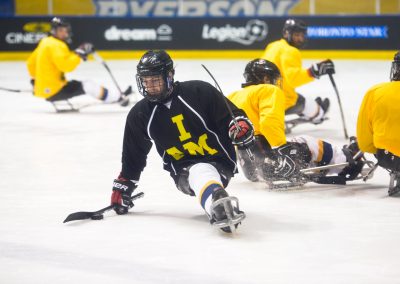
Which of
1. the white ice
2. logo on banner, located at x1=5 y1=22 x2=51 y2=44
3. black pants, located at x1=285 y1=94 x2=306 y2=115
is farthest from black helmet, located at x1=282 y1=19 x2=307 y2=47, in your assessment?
logo on banner, located at x1=5 y1=22 x2=51 y2=44

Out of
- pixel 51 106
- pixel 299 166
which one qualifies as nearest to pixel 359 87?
pixel 51 106

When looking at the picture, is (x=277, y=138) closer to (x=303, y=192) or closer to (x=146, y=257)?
(x=303, y=192)

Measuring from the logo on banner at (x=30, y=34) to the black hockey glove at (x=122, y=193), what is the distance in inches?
420

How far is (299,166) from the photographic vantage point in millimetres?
5375

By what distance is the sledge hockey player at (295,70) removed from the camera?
7676 millimetres

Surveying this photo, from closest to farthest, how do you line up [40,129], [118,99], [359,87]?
[40,129], [118,99], [359,87]

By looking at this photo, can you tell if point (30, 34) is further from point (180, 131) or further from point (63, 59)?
point (180, 131)

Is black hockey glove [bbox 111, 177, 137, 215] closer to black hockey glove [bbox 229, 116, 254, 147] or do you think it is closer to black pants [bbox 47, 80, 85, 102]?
black hockey glove [bbox 229, 116, 254, 147]

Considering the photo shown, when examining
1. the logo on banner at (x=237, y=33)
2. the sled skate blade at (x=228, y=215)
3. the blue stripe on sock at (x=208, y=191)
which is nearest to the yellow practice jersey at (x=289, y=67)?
the blue stripe on sock at (x=208, y=191)

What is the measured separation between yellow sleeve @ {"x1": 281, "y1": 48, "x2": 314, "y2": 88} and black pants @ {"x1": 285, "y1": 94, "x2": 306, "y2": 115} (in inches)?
11.1

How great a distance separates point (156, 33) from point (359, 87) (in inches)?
193

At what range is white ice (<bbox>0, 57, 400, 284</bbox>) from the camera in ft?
12.0

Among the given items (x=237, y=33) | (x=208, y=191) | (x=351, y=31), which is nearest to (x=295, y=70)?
(x=208, y=191)

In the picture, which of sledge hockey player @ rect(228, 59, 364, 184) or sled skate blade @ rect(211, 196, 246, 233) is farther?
sledge hockey player @ rect(228, 59, 364, 184)
